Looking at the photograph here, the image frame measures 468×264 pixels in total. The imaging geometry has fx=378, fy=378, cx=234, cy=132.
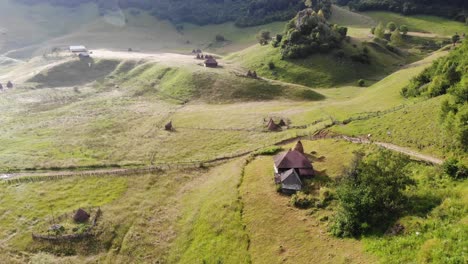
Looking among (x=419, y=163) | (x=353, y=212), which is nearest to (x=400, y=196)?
(x=353, y=212)

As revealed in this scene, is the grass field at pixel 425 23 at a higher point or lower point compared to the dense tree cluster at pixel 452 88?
higher

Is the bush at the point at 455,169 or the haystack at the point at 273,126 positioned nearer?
the bush at the point at 455,169

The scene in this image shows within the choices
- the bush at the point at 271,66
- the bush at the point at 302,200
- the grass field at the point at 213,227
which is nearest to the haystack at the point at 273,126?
the grass field at the point at 213,227

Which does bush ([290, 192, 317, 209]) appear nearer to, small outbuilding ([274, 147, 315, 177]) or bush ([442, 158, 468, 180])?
small outbuilding ([274, 147, 315, 177])

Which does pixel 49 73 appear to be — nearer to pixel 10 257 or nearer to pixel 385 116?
pixel 10 257

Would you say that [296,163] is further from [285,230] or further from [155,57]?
[155,57]

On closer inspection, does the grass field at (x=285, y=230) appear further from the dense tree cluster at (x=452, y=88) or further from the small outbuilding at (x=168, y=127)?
the small outbuilding at (x=168, y=127)

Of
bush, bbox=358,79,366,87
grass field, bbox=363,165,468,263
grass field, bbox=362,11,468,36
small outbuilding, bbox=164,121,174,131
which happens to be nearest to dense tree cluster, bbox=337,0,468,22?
grass field, bbox=362,11,468,36
